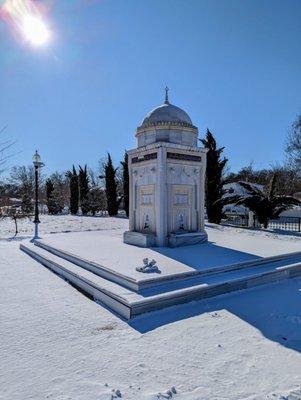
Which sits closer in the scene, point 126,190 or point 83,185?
point 126,190

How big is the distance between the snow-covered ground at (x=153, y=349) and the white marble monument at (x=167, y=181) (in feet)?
10.1

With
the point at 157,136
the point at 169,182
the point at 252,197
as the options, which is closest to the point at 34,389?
the point at 169,182

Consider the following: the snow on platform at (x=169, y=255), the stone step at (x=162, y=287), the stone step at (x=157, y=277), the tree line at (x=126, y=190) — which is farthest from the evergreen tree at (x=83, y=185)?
the stone step at (x=162, y=287)

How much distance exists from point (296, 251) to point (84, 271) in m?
4.69

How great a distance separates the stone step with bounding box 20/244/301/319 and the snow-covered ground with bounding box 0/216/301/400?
0.45 feet

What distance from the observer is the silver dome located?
315 inches

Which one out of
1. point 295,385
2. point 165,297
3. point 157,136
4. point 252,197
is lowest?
point 295,385

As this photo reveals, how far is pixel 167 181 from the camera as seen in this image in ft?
25.4

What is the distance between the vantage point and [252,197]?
12227 millimetres

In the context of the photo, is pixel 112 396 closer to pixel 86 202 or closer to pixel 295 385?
pixel 295 385

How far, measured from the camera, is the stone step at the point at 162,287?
166 inches

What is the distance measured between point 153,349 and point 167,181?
16.2 feet

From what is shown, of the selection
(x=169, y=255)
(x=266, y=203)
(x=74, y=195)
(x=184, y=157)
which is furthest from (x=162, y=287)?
(x=74, y=195)

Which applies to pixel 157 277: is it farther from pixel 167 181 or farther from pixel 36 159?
pixel 36 159
